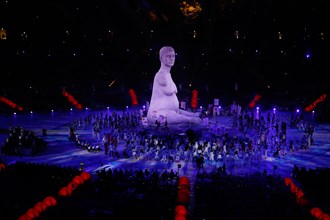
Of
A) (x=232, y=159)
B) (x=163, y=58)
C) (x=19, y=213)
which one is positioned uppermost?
(x=163, y=58)

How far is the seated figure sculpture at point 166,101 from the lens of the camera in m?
35.1

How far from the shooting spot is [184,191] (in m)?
18.2

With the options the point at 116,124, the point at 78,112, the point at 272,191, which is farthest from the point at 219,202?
the point at 78,112

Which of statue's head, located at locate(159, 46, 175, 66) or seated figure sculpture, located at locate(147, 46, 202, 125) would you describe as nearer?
seated figure sculpture, located at locate(147, 46, 202, 125)

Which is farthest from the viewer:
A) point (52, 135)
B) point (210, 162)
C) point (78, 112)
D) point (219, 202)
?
point (78, 112)

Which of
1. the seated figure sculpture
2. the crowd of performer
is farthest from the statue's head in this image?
the crowd of performer

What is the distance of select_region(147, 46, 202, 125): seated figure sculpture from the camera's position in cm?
3506

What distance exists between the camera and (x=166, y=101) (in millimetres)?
36062

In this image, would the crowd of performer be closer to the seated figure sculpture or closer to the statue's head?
the seated figure sculpture

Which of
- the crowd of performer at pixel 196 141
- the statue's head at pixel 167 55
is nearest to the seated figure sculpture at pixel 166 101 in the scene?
the statue's head at pixel 167 55

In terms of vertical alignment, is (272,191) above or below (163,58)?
below

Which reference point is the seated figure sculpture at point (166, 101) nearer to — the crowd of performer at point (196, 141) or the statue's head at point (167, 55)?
the statue's head at point (167, 55)

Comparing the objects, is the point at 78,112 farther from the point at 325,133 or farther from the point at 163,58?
the point at 325,133

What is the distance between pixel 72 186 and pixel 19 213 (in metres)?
3.70
